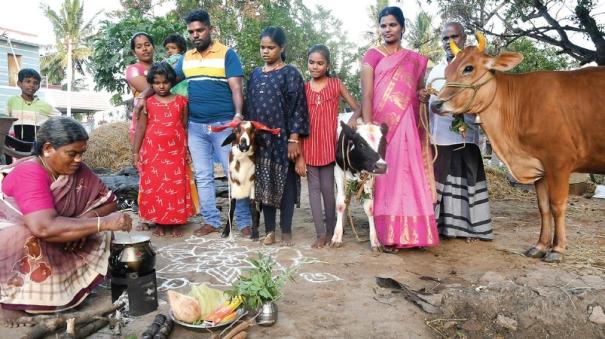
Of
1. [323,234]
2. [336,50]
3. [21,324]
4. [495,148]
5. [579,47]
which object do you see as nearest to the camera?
[21,324]

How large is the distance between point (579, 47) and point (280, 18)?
14291 millimetres

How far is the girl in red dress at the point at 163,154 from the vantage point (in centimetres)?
512

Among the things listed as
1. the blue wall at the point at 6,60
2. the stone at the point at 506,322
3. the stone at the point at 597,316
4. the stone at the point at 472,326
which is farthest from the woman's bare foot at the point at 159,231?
the blue wall at the point at 6,60

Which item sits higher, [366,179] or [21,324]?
[366,179]

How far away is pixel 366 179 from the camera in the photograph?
15.3 ft

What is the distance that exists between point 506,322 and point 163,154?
12.5ft

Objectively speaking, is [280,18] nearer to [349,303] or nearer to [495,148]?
[495,148]

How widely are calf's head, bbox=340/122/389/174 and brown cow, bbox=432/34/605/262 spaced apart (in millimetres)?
604

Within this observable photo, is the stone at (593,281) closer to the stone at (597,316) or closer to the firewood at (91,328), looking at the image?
the stone at (597,316)

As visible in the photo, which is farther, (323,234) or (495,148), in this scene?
(323,234)

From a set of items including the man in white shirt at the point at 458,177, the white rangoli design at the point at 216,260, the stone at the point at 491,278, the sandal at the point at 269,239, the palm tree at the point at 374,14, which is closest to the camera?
the stone at the point at 491,278

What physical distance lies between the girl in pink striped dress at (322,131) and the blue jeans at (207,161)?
89cm

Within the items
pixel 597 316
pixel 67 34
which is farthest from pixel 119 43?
pixel 67 34

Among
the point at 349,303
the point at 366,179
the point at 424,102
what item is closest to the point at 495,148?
the point at 424,102
